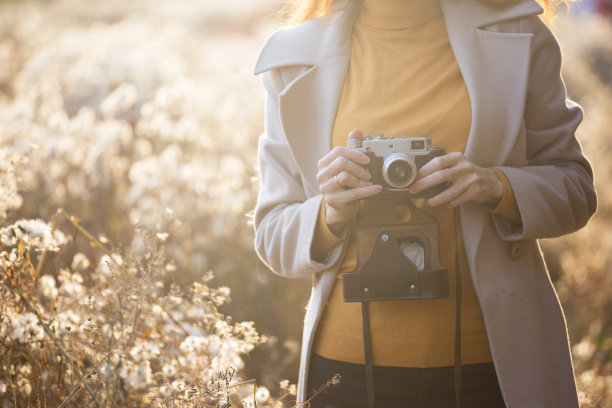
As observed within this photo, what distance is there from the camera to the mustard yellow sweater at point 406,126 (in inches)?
61.7

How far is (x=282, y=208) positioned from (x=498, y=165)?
568 millimetres

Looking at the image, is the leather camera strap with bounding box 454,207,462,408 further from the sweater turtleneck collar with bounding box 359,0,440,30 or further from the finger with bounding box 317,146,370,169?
the sweater turtleneck collar with bounding box 359,0,440,30

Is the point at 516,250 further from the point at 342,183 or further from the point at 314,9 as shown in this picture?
the point at 314,9

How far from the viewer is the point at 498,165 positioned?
1.66m

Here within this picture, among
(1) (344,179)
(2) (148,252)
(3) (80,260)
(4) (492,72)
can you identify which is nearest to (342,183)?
(1) (344,179)

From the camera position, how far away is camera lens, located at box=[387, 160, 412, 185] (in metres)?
1.52

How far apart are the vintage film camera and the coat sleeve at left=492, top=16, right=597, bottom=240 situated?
215mm

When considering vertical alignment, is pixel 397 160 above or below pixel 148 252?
above

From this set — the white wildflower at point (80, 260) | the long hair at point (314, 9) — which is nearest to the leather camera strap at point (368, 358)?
the long hair at point (314, 9)

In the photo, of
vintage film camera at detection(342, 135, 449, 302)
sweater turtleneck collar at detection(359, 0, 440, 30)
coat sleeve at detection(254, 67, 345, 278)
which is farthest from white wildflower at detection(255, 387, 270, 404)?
sweater turtleneck collar at detection(359, 0, 440, 30)

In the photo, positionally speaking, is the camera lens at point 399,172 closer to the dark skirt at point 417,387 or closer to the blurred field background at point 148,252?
the dark skirt at point 417,387

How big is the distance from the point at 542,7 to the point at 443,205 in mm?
592

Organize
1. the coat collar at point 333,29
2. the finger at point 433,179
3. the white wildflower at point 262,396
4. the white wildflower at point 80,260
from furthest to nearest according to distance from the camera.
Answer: the white wildflower at point 80,260 → the white wildflower at point 262,396 → the coat collar at point 333,29 → the finger at point 433,179

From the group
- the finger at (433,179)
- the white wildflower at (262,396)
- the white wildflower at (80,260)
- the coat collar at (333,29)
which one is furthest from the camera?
the white wildflower at (80,260)
